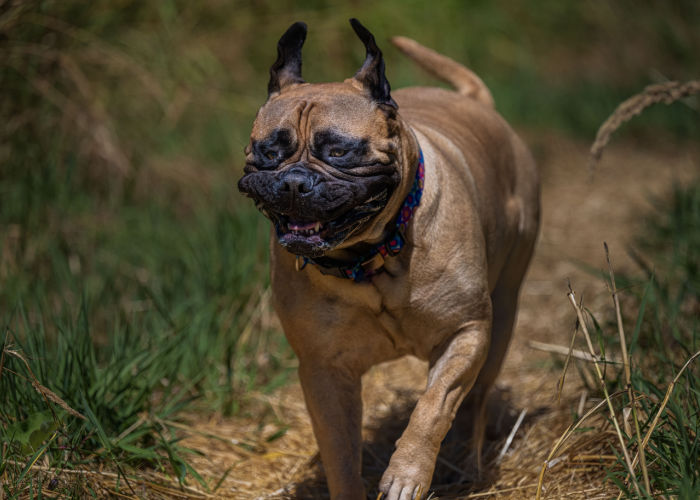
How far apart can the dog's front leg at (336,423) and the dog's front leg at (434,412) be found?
225 mm

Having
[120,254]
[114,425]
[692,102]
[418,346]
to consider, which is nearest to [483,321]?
[418,346]

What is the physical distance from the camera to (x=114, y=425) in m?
3.35

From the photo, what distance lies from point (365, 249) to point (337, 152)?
41 centimetres

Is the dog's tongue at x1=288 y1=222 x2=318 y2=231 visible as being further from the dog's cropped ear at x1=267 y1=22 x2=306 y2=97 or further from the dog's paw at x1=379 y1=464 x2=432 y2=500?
the dog's paw at x1=379 y1=464 x2=432 y2=500

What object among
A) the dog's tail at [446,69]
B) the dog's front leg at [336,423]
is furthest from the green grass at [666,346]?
the dog's tail at [446,69]

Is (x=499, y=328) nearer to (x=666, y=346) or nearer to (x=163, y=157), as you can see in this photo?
(x=666, y=346)

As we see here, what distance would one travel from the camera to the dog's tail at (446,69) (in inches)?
166

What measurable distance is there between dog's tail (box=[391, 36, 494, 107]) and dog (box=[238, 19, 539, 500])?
0.93 m

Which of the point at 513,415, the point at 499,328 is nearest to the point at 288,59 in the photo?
the point at 499,328

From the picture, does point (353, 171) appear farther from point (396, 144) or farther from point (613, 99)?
point (613, 99)

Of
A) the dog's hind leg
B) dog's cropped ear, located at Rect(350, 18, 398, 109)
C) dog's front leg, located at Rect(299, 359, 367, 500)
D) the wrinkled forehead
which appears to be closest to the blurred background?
dog's front leg, located at Rect(299, 359, 367, 500)

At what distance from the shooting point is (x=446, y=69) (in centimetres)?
426

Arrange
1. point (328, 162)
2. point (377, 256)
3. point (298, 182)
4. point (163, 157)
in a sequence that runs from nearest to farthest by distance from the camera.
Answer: point (298, 182)
point (328, 162)
point (377, 256)
point (163, 157)

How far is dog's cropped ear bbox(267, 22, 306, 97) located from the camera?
290cm
